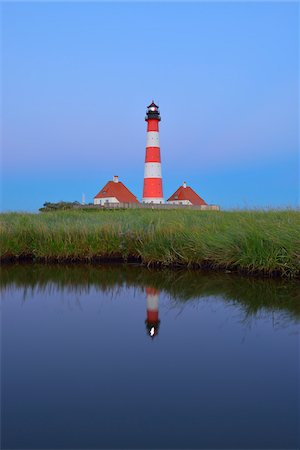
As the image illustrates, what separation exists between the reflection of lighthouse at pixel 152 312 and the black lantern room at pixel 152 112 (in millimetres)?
19549

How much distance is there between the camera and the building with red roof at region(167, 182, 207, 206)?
29.1 m

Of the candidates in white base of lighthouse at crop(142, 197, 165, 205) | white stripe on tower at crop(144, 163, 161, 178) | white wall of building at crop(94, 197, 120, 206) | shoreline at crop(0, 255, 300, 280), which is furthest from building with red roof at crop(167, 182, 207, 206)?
shoreline at crop(0, 255, 300, 280)

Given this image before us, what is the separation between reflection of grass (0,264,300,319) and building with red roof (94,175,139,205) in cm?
2086

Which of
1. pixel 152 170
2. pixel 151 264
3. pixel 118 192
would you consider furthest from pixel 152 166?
pixel 151 264

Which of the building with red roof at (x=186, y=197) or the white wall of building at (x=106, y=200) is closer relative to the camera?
the white wall of building at (x=106, y=200)

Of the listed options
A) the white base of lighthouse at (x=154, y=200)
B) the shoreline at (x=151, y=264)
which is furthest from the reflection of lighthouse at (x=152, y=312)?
the white base of lighthouse at (x=154, y=200)

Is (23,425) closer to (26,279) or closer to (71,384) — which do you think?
(71,384)

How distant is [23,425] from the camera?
2203 mm

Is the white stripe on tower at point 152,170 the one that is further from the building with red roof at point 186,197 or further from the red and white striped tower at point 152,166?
the building with red roof at point 186,197

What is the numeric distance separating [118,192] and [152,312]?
24084mm

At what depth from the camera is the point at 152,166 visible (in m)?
22.9

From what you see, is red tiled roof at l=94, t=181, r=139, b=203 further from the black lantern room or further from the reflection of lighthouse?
the reflection of lighthouse

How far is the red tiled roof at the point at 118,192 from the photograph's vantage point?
2798 cm

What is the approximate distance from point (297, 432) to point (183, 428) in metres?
0.60
